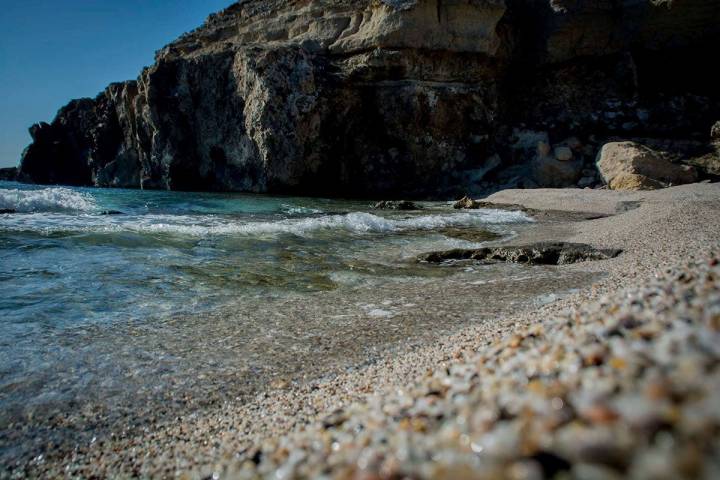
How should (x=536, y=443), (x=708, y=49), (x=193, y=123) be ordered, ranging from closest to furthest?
(x=536, y=443), (x=708, y=49), (x=193, y=123)

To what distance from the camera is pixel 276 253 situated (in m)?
6.80

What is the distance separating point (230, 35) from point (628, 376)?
35291 mm

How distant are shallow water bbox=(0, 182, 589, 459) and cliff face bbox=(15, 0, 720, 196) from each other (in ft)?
54.5

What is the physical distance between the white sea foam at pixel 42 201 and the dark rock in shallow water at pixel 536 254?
1207 centimetres

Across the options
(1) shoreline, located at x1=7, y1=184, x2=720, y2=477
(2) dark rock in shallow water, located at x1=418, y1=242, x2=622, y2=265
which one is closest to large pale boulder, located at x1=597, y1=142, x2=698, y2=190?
(2) dark rock in shallow water, located at x1=418, y1=242, x2=622, y2=265

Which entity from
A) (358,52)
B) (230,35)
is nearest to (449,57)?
(358,52)

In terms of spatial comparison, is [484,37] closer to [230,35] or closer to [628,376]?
[230,35]

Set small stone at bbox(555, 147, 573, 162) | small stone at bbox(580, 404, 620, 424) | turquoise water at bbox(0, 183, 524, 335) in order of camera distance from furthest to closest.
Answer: small stone at bbox(555, 147, 573, 162), turquoise water at bbox(0, 183, 524, 335), small stone at bbox(580, 404, 620, 424)

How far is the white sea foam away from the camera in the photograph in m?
11.8

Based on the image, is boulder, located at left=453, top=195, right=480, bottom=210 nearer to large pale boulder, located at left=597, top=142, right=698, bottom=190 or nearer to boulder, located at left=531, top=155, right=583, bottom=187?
large pale boulder, located at left=597, top=142, right=698, bottom=190

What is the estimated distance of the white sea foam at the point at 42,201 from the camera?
11823 mm

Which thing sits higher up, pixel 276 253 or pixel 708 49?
pixel 708 49

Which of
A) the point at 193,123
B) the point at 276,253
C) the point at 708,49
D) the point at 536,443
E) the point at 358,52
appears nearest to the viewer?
the point at 536,443

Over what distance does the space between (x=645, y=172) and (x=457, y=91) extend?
11.0m
